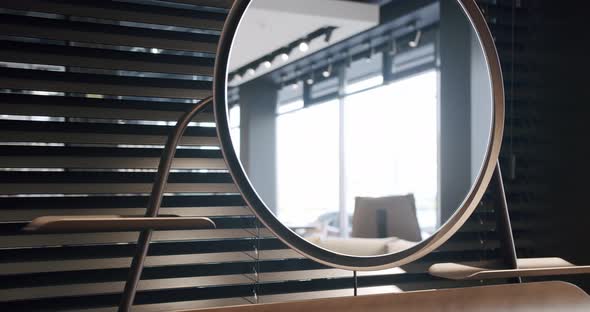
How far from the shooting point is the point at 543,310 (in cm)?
85

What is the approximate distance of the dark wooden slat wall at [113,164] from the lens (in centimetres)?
111

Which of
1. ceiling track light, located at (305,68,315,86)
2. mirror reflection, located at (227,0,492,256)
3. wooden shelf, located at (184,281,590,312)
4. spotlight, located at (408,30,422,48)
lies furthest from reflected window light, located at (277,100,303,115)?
wooden shelf, located at (184,281,590,312)

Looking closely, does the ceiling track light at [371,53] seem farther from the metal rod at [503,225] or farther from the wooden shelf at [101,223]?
the wooden shelf at [101,223]

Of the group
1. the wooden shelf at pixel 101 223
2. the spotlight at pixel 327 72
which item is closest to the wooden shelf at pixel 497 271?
the wooden shelf at pixel 101 223

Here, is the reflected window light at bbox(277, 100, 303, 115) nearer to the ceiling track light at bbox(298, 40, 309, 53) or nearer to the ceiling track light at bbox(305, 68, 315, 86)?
the ceiling track light at bbox(305, 68, 315, 86)

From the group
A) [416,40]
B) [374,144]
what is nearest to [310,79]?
[374,144]

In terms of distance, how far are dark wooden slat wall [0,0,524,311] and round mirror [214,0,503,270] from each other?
0.45m

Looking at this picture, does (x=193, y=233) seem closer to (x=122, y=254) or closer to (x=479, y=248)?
(x=122, y=254)

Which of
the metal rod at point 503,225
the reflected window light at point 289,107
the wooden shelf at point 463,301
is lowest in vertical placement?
the wooden shelf at point 463,301

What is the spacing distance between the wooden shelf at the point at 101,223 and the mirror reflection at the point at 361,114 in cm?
148

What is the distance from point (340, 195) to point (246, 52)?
1.68 m

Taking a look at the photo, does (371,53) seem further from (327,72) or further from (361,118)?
(361,118)

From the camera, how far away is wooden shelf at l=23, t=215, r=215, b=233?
A: 2.11 feet

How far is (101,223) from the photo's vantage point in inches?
26.0
